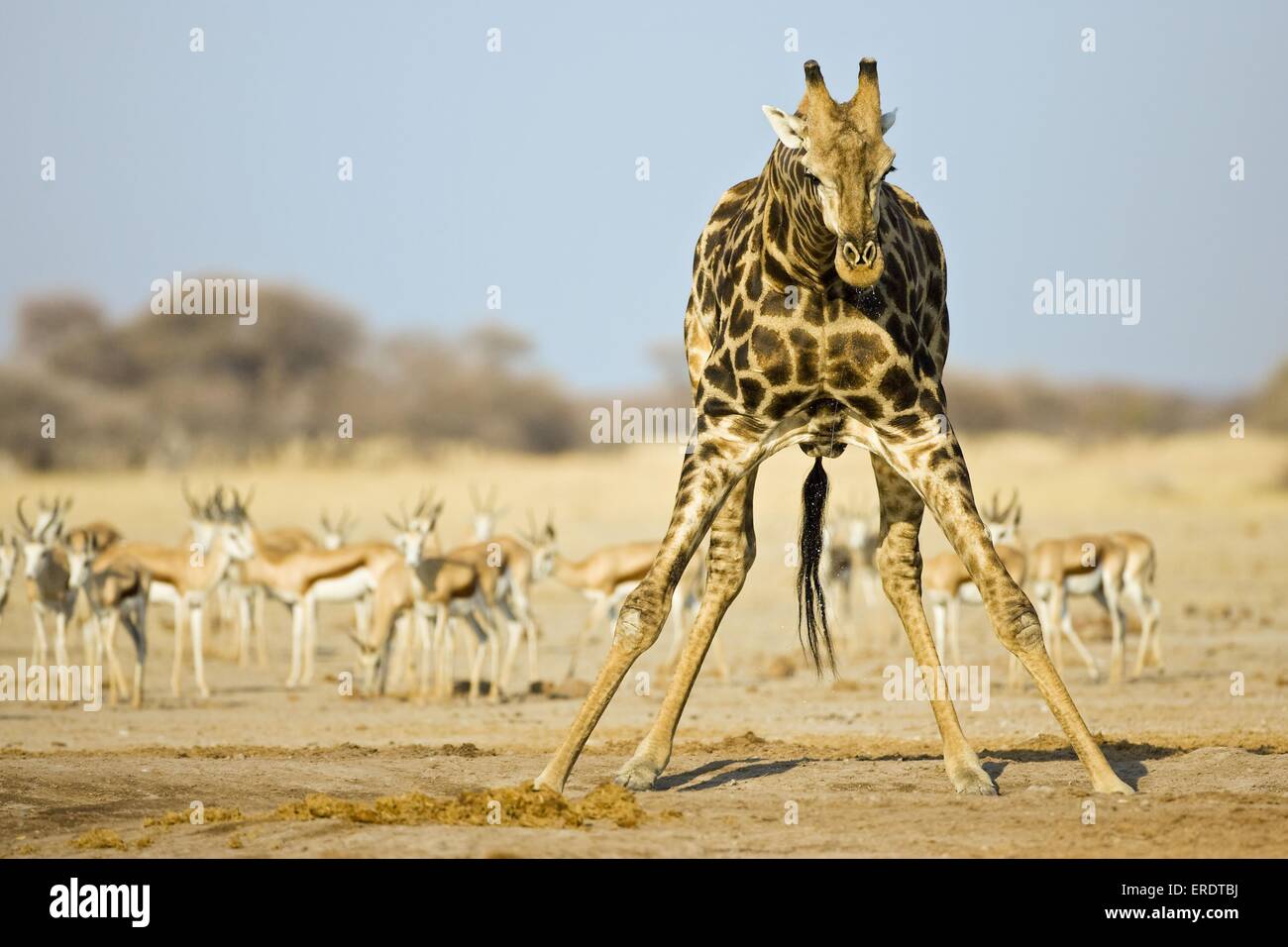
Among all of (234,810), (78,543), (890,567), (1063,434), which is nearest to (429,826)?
(234,810)

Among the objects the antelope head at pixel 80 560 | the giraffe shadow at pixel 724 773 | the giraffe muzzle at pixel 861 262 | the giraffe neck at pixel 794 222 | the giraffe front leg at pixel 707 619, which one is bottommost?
the giraffe shadow at pixel 724 773

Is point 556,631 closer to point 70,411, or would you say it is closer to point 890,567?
point 890,567

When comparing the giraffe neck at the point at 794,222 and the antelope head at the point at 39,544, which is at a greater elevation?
the giraffe neck at the point at 794,222

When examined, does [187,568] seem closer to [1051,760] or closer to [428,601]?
[428,601]

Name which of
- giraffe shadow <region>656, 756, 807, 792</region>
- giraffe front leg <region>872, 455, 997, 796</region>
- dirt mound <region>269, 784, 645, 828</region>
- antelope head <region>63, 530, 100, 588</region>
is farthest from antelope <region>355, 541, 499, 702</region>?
dirt mound <region>269, 784, 645, 828</region>

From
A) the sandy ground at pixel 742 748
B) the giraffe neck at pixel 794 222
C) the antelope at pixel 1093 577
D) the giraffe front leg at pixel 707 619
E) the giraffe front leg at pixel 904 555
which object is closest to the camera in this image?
the sandy ground at pixel 742 748

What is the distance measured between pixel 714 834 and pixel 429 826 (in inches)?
46.4

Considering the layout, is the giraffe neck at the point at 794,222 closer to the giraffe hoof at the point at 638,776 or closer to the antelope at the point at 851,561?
the giraffe hoof at the point at 638,776

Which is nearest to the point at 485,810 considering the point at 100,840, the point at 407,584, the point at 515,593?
the point at 100,840

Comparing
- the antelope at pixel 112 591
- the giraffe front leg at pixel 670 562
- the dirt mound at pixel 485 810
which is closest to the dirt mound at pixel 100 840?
the dirt mound at pixel 485 810

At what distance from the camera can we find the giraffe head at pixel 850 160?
23.4 ft
